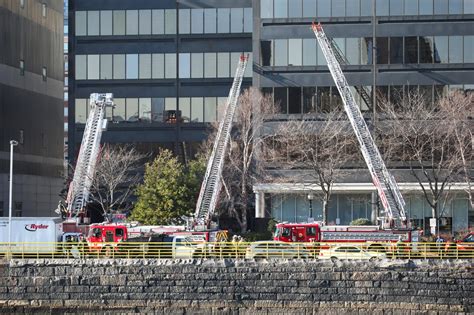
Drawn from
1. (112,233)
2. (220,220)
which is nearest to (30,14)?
(220,220)

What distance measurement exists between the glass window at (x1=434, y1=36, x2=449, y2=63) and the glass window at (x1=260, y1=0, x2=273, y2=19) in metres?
11.5

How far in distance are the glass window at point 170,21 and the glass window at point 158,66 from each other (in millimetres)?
2068

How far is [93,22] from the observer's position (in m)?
87.9

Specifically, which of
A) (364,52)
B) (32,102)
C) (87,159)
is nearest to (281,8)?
(364,52)

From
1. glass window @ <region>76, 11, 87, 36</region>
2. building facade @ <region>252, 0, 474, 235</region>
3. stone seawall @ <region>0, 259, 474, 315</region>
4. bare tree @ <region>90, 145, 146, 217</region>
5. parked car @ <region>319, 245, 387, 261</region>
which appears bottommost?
stone seawall @ <region>0, 259, 474, 315</region>

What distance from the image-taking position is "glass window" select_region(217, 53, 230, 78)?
8694 centimetres

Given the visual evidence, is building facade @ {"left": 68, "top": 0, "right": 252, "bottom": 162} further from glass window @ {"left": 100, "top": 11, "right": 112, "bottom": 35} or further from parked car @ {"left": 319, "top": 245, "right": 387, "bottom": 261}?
parked car @ {"left": 319, "top": 245, "right": 387, "bottom": 261}

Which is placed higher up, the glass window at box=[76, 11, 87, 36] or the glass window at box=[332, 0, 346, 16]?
the glass window at box=[76, 11, 87, 36]

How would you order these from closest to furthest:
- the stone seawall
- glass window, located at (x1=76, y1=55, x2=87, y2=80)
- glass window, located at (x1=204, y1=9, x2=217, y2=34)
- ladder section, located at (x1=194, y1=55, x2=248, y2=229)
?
1. the stone seawall
2. ladder section, located at (x1=194, y1=55, x2=248, y2=229)
3. glass window, located at (x1=204, y1=9, x2=217, y2=34)
4. glass window, located at (x1=76, y1=55, x2=87, y2=80)

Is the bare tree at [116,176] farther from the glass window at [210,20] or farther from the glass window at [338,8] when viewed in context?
the glass window at [338,8]

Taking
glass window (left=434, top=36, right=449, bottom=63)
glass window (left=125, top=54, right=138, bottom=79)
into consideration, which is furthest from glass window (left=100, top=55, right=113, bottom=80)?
glass window (left=434, top=36, right=449, bottom=63)

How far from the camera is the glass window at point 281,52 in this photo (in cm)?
7762

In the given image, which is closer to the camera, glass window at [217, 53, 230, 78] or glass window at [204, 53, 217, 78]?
glass window at [217, 53, 230, 78]

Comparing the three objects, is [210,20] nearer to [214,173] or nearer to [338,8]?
[338,8]
